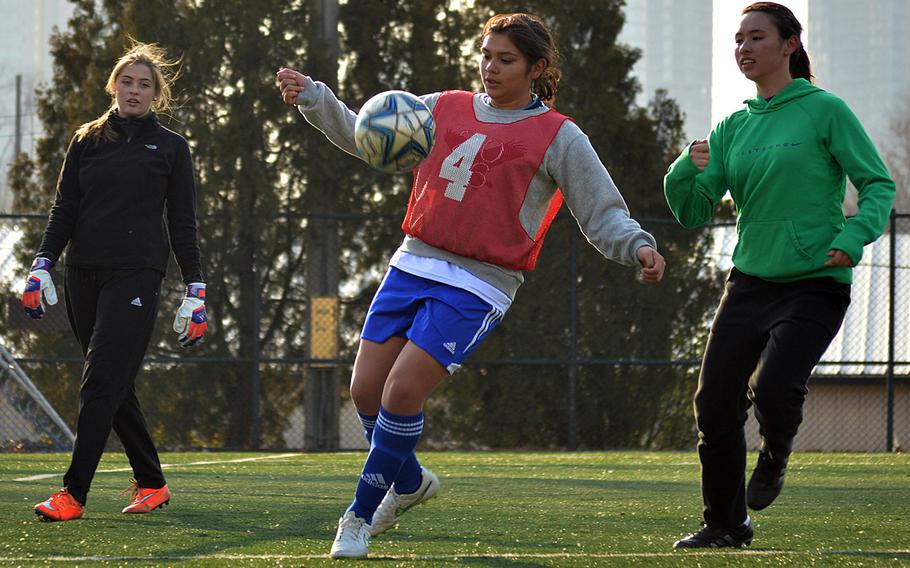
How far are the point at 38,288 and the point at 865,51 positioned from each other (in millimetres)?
109861

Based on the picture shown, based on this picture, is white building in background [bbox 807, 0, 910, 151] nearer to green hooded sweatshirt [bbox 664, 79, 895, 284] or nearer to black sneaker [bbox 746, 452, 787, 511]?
green hooded sweatshirt [bbox 664, 79, 895, 284]

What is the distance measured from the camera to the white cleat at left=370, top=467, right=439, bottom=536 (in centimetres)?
468

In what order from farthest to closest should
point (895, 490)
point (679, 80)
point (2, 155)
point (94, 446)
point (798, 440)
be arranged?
point (679, 80)
point (2, 155)
point (798, 440)
point (895, 490)
point (94, 446)

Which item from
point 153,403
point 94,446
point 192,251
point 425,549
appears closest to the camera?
point 425,549

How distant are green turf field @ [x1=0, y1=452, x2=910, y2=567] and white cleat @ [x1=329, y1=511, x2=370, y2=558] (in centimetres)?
7

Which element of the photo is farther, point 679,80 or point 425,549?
point 679,80

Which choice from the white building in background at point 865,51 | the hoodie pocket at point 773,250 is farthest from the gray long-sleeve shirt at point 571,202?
the white building in background at point 865,51

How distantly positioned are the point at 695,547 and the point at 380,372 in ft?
3.84

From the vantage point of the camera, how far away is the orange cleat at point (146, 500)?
18.8 ft

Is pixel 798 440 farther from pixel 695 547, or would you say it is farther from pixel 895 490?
→ pixel 695 547

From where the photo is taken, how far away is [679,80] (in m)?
110

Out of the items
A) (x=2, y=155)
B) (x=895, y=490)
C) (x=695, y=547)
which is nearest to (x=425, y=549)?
(x=695, y=547)

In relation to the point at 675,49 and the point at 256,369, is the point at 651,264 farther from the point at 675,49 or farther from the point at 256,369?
the point at 675,49

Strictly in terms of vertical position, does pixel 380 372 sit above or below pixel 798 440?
above
